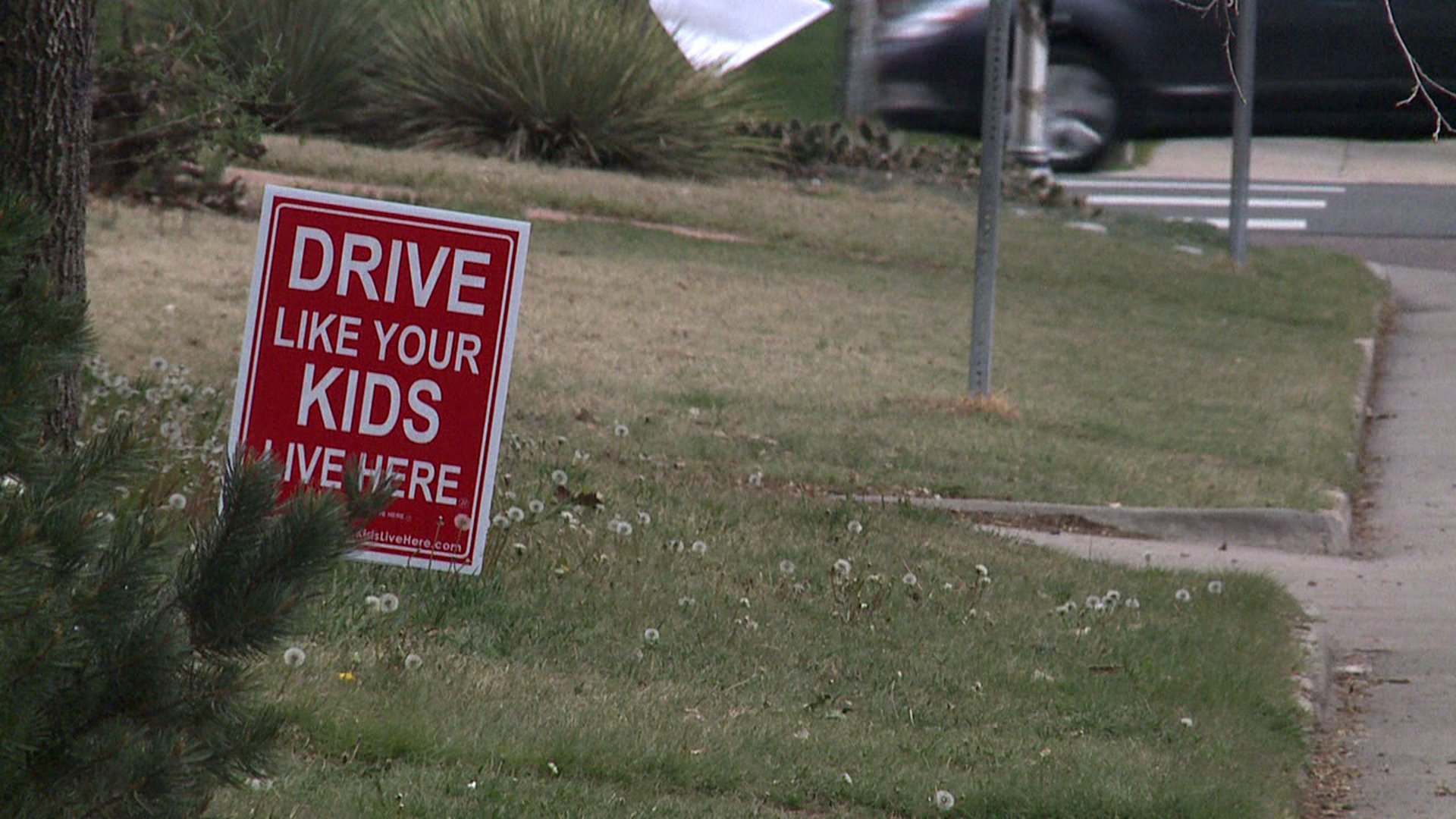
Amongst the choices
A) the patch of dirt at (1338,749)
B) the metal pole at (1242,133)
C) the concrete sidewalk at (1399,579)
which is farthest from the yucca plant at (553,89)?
the patch of dirt at (1338,749)

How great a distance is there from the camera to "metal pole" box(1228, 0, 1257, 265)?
1641cm

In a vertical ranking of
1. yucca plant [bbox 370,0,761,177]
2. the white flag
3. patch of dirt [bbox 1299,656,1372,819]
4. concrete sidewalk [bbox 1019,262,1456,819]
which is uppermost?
the white flag

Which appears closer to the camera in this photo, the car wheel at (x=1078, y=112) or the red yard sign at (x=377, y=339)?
the red yard sign at (x=377, y=339)

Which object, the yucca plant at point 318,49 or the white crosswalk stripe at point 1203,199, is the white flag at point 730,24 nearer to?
the yucca plant at point 318,49

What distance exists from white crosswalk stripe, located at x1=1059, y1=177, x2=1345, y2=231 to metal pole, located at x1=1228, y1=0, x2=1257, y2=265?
417cm

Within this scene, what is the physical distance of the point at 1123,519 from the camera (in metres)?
9.09

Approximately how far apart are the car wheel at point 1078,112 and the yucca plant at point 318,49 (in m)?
7.38

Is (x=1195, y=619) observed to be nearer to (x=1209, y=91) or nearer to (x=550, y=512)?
(x=550, y=512)

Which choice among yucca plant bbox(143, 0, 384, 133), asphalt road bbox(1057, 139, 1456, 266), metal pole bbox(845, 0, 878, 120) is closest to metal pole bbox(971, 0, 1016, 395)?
yucca plant bbox(143, 0, 384, 133)

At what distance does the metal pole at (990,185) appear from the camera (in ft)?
35.6

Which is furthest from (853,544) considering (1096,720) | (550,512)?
(1096,720)

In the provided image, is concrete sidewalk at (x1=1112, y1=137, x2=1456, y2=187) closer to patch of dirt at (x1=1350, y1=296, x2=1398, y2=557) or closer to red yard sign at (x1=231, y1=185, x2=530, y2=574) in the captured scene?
patch of dirt at (x1=1350, y1=296, x2=1398, y2=557)

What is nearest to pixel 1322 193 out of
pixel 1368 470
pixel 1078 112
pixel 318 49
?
pixel 1078 112

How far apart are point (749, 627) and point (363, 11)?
16.0m
